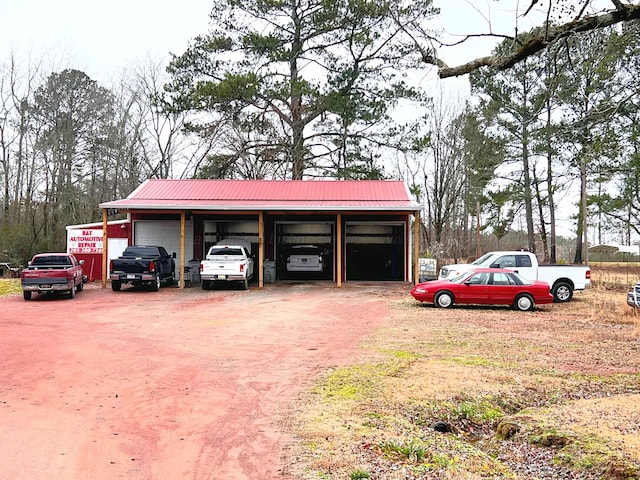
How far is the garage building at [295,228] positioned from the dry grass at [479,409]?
14139 mm

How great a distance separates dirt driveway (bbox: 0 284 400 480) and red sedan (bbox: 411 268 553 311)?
1925mm

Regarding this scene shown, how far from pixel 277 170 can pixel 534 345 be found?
25102 millimetres

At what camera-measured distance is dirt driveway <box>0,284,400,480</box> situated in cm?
502

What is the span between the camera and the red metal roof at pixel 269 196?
22.8 meters

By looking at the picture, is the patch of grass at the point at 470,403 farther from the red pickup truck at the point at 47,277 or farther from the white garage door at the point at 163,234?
the white garage door at the point at 163,234

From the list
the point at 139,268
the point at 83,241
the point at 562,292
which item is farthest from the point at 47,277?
the point at 562,292

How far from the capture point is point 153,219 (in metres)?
26.0

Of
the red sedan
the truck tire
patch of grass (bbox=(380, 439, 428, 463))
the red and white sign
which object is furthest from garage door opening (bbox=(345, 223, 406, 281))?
patch of grass (bbox=(380, 439, 428, 463))

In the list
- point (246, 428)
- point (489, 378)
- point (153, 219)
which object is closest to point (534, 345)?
point (489, 378)

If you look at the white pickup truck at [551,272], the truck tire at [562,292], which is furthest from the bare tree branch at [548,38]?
the truck tire at [562,292]

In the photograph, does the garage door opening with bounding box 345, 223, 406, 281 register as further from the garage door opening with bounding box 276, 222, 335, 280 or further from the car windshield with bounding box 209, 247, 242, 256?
the car windshield with bounding box 209, 247, 242, 256

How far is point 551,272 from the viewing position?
18.6 m

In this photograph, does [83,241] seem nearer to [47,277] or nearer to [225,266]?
[47,277]

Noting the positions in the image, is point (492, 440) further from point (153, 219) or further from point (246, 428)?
A: point (153, 219)
